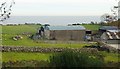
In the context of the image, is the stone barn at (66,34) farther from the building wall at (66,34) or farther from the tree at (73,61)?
the tree at (73,61)

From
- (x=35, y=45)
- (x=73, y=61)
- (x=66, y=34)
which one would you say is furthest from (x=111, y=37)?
(x=73, y=61)

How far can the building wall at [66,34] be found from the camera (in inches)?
1339

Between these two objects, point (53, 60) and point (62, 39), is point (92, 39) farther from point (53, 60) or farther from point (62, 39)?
point (53, 60)

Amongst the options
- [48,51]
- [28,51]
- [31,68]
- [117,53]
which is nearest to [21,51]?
[28,51]

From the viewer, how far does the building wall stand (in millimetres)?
34000

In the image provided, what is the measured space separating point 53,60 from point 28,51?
10.7 meters

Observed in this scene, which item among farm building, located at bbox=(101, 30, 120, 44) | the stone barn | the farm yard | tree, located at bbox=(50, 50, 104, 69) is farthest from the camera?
the stone barn

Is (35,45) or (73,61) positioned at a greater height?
(73,61)

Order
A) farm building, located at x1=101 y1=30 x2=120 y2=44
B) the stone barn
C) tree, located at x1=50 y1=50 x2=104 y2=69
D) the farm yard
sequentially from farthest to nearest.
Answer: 1. the stone barn
2. farm building, located at x1=101 y1=30 x2=120 y2=44
3. the farm yard
4. tree, located at x1=50 y1=50 x2=104 y2=69

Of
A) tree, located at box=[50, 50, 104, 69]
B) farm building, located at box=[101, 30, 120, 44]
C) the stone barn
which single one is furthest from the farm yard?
tree, located at box=[50, 50, 104, 69]

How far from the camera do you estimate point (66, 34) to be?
112 feet

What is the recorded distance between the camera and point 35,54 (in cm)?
2236

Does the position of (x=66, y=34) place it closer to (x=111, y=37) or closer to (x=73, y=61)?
(x=111, y=37)

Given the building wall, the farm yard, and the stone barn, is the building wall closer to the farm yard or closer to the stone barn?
the stone barn
